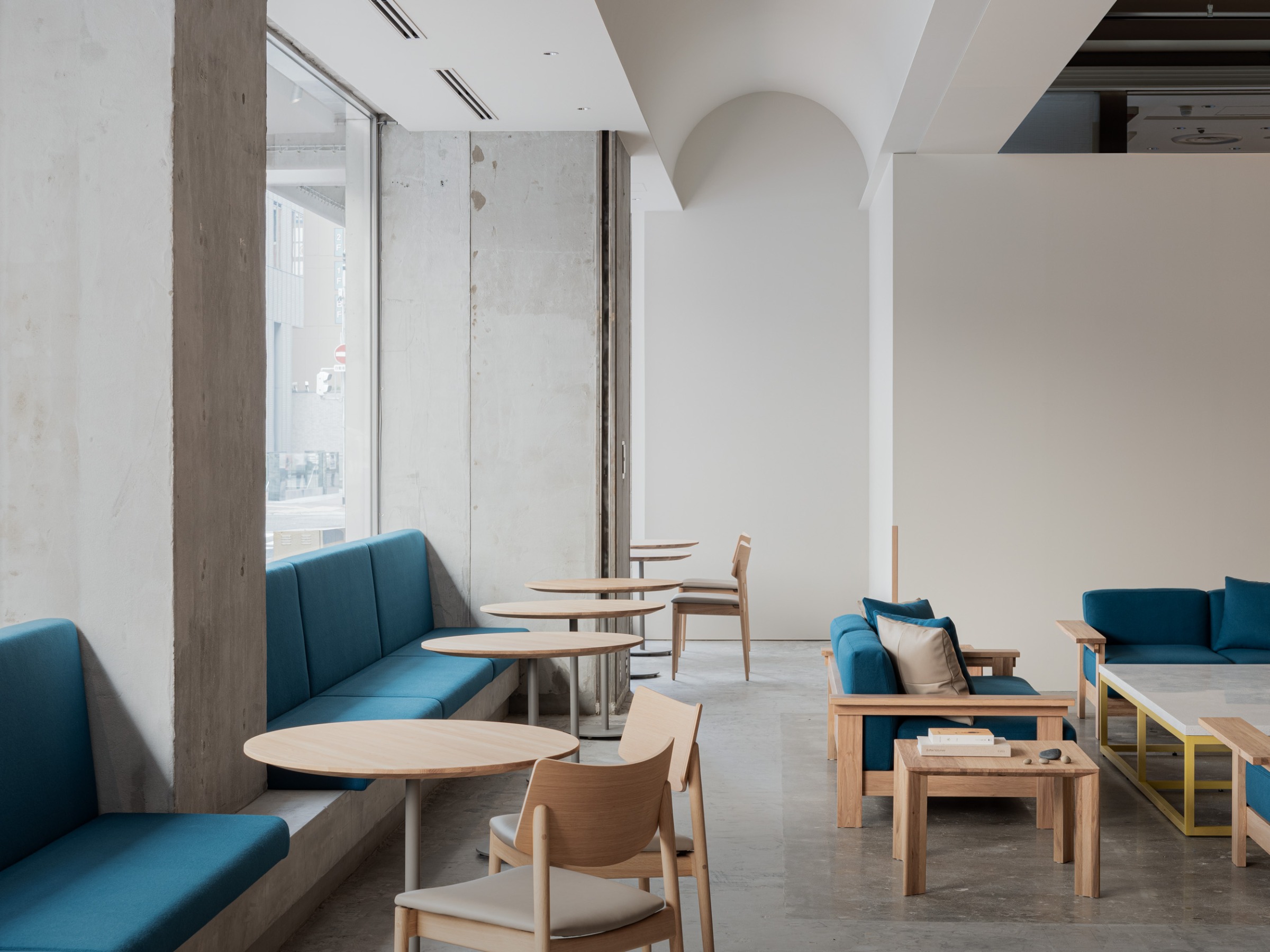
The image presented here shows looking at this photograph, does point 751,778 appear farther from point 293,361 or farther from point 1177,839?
point 293,361

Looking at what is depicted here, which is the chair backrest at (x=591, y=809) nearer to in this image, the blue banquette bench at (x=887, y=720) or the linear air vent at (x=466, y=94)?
the blue banquette bench at (x=887, y=720)

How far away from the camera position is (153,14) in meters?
2.95

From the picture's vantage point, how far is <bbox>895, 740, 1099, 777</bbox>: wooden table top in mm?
3539

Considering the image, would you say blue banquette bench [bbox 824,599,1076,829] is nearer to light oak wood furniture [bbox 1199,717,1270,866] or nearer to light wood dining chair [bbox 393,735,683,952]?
light oak wood furniture [bbox 1199,717,1270,866]

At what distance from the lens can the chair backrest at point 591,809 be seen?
2035mm

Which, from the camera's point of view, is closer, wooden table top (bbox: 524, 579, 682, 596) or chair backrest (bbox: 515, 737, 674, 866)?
chair backrest (bbox: 515, 737, 674, 866)

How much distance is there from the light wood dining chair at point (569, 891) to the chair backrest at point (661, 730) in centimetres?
34

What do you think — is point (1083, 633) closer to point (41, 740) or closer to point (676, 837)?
point (676, 837)

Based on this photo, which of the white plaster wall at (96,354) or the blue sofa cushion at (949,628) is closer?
the white plaster wall at (96,354)

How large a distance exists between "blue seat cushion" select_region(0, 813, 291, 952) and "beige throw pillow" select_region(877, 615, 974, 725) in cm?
259

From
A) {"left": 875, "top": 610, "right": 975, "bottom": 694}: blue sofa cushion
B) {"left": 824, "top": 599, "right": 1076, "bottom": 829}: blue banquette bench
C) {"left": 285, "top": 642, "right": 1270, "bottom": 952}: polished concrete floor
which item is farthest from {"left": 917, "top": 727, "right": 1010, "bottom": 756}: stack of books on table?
{"left": 875, "top": 610, "right": 975, "bottom": 694}: blue sofa cushion

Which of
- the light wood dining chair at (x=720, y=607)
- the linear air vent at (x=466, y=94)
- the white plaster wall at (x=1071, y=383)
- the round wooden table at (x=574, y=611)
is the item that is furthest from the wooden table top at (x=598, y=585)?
the linear air vent at (x=466, y=94)

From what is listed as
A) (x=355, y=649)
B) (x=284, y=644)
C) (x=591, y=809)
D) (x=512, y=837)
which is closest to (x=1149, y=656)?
(x=355, y=649)

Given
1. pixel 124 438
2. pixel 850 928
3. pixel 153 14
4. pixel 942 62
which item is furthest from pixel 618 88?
pixel 850 928
